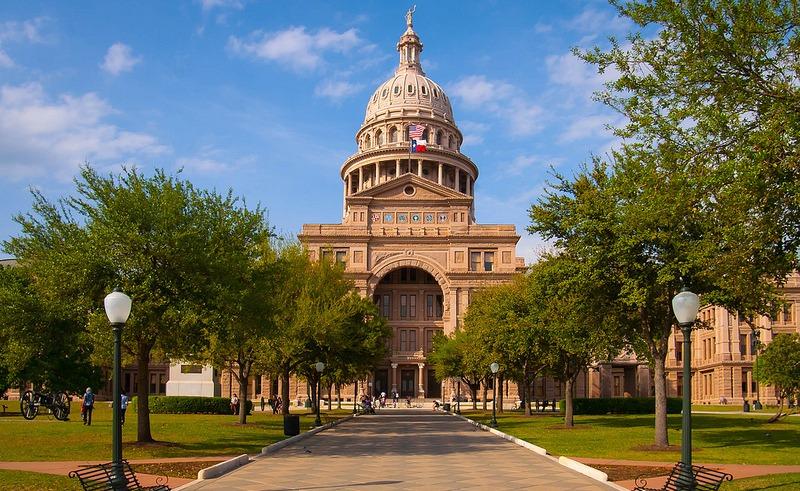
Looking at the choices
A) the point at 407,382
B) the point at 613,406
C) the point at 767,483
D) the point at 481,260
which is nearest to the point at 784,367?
the point at 613,406

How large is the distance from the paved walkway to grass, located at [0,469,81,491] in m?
2.73

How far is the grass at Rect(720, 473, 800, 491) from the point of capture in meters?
17.9

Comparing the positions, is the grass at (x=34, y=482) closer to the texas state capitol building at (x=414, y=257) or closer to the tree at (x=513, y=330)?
the tree at (x=513, y=330)

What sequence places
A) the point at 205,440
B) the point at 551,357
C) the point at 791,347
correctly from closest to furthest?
the point at 205,440 → the point at 551,357 → the point at 791,347

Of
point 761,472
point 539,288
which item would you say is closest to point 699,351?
point 539,288

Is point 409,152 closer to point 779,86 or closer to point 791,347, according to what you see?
point 791,347

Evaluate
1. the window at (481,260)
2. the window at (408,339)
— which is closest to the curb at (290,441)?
the window at (481,260)

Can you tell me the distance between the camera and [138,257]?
88.5ft

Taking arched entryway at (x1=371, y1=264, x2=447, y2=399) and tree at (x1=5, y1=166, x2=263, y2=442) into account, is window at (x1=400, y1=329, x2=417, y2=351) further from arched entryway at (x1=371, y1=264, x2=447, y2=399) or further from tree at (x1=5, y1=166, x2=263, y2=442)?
tree at (x1=5, y1=166, x2=263, y2=442)

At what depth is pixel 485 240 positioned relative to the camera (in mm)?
108312

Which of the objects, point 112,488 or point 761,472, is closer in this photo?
point 112,488

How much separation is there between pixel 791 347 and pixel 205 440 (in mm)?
49730

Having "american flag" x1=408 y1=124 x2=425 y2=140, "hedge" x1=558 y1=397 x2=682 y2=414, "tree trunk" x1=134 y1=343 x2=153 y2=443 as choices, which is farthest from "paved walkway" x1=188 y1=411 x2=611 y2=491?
"american flag" x1=408 y1=124 x2=425 y2=140

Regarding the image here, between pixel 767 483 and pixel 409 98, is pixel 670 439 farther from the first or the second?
pixel 409 98
